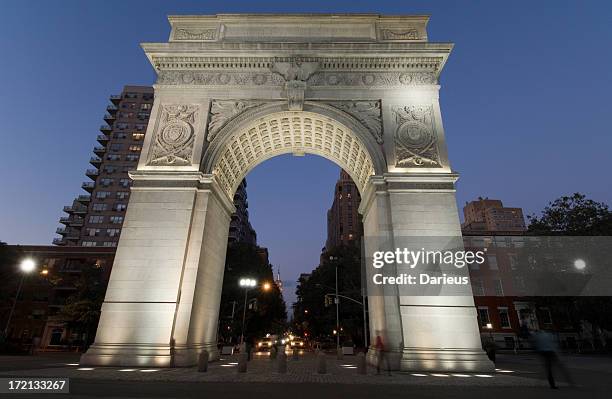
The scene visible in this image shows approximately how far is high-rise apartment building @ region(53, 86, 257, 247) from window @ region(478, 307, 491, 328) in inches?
1988

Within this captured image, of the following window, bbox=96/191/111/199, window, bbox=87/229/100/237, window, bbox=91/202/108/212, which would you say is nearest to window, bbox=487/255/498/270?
window, bbox=87/229/100/237

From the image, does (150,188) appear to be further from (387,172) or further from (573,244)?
(573,244)

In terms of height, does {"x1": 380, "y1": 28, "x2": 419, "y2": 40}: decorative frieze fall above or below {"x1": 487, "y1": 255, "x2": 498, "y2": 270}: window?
above

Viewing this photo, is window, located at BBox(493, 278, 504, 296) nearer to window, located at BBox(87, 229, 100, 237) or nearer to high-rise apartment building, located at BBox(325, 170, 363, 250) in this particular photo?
window, located at BBox(87, 229, 100, 237)

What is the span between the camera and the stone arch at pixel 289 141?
2014 centimetres

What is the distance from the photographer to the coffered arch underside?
69.5ft

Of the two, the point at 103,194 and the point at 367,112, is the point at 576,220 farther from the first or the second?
the point at 103,194

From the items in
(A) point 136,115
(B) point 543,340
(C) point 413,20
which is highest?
(A) point 136,115

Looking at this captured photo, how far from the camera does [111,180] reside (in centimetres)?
7175

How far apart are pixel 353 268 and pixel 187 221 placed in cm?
2756

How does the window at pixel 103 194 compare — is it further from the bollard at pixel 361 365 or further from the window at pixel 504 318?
the window at pixel 504 318

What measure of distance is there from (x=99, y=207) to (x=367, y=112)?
223 feet

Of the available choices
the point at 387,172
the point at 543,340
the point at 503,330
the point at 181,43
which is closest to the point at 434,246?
the point at 387,172

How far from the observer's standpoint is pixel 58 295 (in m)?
52.0
